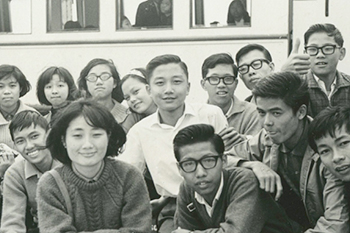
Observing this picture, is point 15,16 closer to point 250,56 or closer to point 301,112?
point 250,56

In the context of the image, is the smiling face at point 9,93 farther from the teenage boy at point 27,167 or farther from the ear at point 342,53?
the ear at point 342,53

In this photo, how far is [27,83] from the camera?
3.08 meters

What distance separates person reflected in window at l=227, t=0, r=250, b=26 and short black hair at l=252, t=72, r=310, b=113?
1.97ft

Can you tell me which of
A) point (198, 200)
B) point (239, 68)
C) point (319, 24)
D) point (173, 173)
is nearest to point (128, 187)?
point (198, 200)

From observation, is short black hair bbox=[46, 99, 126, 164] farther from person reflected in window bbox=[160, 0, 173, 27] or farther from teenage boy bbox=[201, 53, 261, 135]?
person reflected in window bbox=[160, 0, 173, 27]

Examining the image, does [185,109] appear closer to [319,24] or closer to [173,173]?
[173,173]

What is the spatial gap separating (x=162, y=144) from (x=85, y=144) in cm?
52

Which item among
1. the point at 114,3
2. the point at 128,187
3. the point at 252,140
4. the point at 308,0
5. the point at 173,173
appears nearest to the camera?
the point at 128,187

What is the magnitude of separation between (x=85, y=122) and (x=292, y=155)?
2.53 feet

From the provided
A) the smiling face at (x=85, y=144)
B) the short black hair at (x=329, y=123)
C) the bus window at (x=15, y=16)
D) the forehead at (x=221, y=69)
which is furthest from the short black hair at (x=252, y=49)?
the bus window at (x=15, y=16)

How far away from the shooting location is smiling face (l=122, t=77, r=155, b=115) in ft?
9.48

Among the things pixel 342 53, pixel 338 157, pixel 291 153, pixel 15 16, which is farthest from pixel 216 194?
pixel 15 16

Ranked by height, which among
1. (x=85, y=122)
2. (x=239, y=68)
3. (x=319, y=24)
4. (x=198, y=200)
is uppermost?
(x=319, y=24)

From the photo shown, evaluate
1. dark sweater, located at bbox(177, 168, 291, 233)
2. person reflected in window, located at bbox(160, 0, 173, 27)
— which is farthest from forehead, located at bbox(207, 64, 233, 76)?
dark sweater, located at bbox(177, 168, 291, 233)
